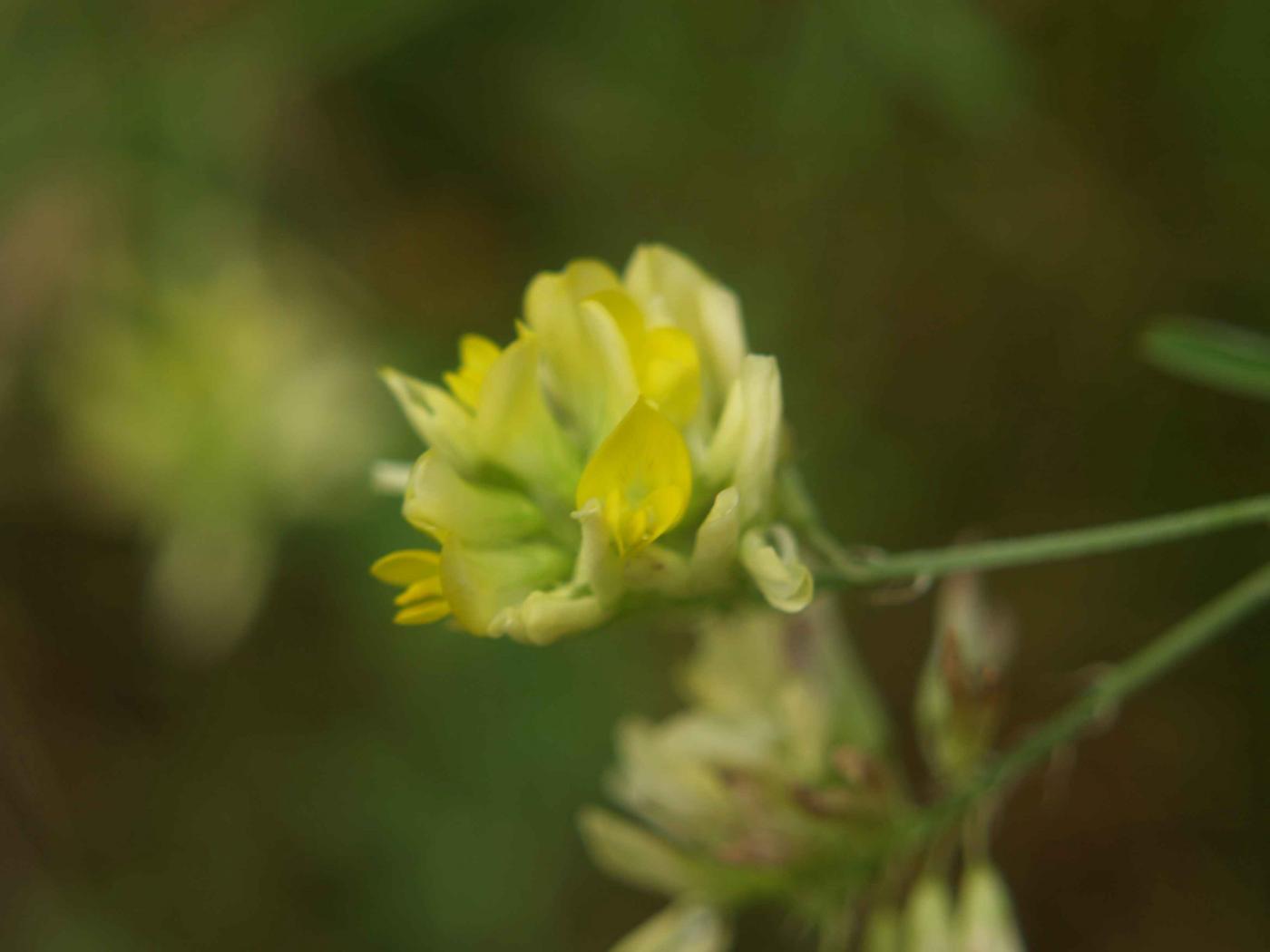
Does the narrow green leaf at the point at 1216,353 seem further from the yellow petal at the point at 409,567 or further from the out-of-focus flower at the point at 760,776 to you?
the yellow petal at the point at 409,567

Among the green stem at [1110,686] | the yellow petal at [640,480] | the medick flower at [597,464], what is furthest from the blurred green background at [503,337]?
the yellow petal at [640,480]

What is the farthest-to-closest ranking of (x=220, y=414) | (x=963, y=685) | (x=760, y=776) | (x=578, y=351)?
(x=220, y=414)
(x=760, y=776)
(x=963, y=685)
(x=578, y=351)

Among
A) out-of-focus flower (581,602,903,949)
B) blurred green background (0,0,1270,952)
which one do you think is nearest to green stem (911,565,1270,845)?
out-of-focus flower (581,602,903,949)

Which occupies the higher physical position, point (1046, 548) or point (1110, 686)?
point (1046, 548)

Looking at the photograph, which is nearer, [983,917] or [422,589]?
[422,589]

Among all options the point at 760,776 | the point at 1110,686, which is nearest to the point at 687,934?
the point at 760,776

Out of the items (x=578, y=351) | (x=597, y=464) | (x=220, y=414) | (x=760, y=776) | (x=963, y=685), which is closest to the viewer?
(x=597, y=464)

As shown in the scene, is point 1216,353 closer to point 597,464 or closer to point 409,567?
point 597,464
